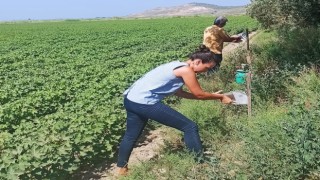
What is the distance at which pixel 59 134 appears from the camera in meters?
5.62

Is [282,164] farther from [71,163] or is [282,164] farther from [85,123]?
[85,123]

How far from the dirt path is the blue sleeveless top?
0.74 m

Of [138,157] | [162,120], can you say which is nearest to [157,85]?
[162,120]

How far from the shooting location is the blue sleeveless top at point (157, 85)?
14.9ft

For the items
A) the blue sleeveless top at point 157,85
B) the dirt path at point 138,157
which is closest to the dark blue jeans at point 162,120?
the blue sleeveless top at point 157,85

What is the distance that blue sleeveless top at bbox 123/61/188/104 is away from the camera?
4555mm

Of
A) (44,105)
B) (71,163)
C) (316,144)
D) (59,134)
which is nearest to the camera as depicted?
(316,144)

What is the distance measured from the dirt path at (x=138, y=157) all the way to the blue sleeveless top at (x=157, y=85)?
29.2 inches

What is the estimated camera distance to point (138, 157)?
234 inches

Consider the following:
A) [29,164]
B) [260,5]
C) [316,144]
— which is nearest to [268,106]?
[316,144]

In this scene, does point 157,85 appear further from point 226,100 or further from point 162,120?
point 226,100

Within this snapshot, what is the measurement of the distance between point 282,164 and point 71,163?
251cm

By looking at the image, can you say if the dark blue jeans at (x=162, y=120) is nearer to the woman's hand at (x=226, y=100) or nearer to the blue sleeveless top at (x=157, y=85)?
the blue sleeveless top at (x=157, y=85)

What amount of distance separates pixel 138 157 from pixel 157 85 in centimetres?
170
